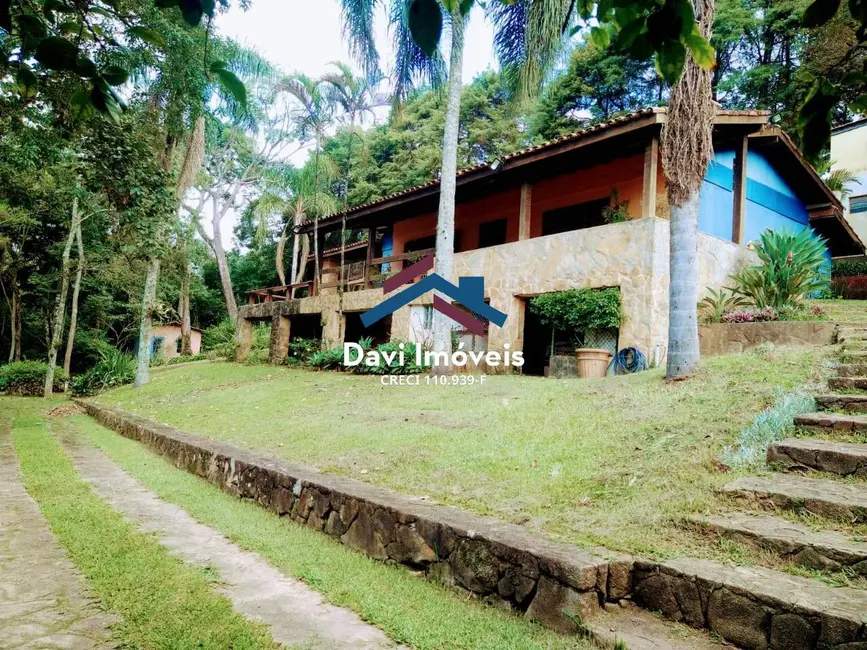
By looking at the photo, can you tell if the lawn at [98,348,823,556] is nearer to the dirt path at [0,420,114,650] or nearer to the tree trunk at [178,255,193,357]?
the dirt path at [0,420,114,650]

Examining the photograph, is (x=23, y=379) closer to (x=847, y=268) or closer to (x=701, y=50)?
(x=701, y=50)

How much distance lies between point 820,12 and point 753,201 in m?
14.5

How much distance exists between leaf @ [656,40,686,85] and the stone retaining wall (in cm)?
237

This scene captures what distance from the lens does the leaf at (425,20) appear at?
1353 millimetres

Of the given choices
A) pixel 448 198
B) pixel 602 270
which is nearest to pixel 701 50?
pixel 602 270

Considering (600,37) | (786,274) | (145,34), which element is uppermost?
(786,274)

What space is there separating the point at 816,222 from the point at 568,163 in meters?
8.96

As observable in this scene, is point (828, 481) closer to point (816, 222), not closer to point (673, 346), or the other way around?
point (673, 346)

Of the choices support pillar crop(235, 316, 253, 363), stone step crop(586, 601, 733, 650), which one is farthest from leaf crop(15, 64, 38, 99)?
support pillar crop(235, 316, 253, 363)

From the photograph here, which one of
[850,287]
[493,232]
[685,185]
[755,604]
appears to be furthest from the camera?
[493,232]

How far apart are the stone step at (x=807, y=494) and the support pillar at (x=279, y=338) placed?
17016 mm

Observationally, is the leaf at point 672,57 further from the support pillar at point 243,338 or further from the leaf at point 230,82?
the support pillar at point 243,338

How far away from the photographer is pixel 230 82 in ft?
4.49

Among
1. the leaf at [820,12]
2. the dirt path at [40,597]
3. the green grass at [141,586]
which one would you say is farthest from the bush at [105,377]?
the leaf at [820,12]
